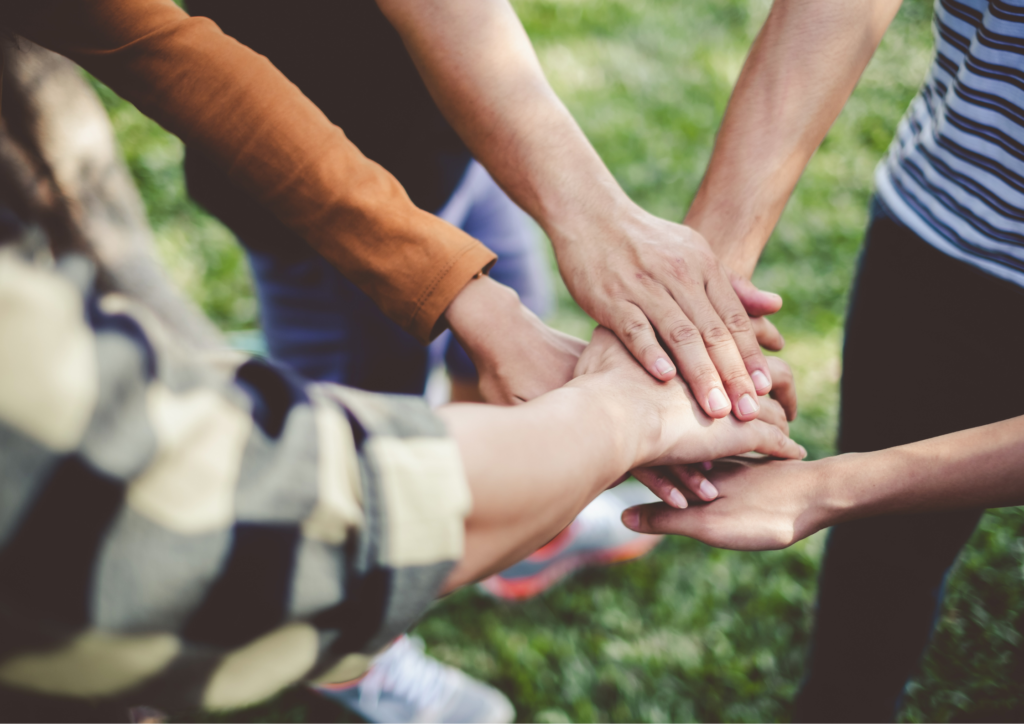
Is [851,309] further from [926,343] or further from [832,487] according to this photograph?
[832,487]

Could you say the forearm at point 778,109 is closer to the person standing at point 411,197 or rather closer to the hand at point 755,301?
the hand at point 755,301

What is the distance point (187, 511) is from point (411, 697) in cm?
171

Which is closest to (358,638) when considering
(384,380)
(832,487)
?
(832,487)

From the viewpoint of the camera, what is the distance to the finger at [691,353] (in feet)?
4.29

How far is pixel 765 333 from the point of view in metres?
1.57

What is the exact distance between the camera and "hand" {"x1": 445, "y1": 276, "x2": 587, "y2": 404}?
4.55 ft

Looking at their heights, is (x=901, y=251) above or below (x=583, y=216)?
above

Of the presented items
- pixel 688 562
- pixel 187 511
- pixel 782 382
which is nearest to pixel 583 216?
pixel 782 382

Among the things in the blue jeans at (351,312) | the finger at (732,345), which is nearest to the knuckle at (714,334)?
the finger at (732,345)

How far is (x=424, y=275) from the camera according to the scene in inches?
52.4

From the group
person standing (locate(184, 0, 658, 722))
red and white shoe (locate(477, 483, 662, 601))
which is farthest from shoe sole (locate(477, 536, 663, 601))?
person standing (locate(184, 0, 658, 722))

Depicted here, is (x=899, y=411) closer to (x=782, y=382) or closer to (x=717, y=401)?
(x=782, y=382)

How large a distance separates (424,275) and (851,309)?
1039 millimetres

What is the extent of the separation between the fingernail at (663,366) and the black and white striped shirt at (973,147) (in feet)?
2.00
